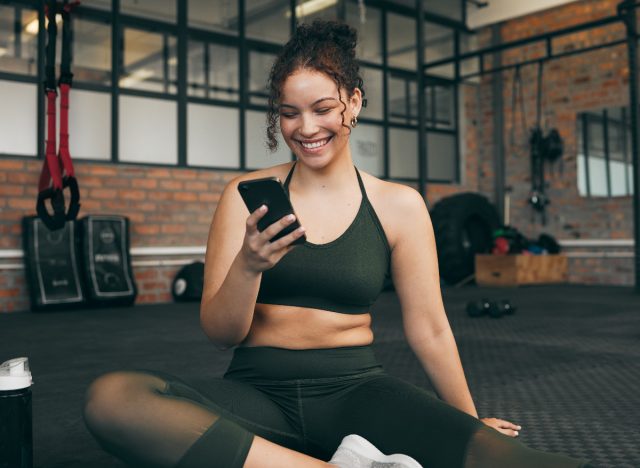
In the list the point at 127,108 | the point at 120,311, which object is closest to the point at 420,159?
the point at 127,108

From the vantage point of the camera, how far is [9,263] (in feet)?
16.5

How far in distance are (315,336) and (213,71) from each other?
17.5 feet

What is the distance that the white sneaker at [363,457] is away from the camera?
1014 millimetres

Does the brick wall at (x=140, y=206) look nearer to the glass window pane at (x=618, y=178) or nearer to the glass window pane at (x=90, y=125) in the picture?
the glass window pane at (x=90, y=125)

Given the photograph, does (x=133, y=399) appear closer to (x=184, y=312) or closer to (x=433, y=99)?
(x=184, y=312)

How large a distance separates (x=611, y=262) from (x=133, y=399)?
7.15 metres

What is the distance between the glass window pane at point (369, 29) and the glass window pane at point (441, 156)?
1.21 metres

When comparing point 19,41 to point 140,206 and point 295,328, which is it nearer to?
point 140,206

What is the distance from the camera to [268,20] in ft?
21.7

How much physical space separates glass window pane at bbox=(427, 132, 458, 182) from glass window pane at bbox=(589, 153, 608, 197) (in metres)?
1.67

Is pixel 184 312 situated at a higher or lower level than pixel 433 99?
lower

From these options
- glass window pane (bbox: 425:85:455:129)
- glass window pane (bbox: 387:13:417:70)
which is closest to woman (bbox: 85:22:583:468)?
glass window pane (bbox: 387:13:417:70)

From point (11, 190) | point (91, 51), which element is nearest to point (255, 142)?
point (91, 51)

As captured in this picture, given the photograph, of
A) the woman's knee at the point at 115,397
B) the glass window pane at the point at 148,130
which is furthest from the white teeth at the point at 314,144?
the glass window pane at the point at 148,130
